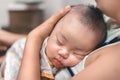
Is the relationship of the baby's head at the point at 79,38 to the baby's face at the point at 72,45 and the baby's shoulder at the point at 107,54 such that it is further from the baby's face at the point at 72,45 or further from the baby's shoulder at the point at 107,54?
the baby's shoulder at the point at 107,54

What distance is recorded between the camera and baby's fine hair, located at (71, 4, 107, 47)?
1.21 m

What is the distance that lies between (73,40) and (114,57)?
253mm

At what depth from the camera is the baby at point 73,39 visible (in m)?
1.21

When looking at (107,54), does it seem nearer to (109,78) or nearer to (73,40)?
(109,78)

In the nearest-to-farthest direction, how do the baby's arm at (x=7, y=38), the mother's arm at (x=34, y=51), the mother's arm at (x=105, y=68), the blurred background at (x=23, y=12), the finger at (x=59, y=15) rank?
the mother's arm at (x=105, y=68), the mother's arm at (x=34, y=51), the finger at (x=59, y=15), the baby's arm at (x=7, y=38), the blurred background at (x=23, y=12)

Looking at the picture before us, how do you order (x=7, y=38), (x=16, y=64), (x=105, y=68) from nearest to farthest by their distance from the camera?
1. (x=105, y=68)
2. (x=16, y=64)
3. (x=7, y=38)

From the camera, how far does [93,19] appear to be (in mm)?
1203

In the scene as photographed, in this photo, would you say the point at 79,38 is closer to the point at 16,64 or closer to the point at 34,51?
the point at 34,51

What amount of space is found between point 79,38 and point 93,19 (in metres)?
0.09

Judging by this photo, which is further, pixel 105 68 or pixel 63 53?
pixel 63 53

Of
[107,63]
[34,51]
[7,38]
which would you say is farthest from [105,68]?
[7,38]

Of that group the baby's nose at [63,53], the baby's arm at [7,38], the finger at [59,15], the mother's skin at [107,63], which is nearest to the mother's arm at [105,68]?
the mother's skin at [107,63]

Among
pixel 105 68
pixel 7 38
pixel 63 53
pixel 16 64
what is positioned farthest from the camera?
pixel 7 38

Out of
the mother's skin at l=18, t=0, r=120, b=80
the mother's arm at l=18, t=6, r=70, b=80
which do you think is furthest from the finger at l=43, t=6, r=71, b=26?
the mother's skin at l=18, t=0, r=120, b=80
